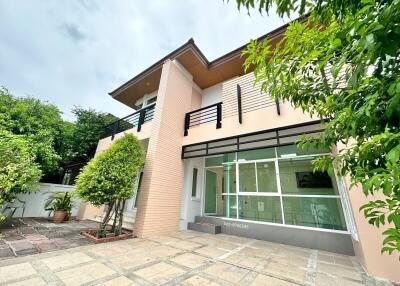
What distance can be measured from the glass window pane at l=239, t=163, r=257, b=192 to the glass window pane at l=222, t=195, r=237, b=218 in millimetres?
522

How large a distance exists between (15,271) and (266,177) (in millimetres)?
5973

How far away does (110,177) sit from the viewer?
15.2 feet

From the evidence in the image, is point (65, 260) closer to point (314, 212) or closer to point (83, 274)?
point (83, 274)

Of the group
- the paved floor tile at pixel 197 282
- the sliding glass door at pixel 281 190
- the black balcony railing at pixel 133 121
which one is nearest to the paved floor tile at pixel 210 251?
the paved floor tile at pixel 197 282

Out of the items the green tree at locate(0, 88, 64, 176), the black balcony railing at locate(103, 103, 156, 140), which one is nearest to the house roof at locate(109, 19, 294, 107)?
the black balcony railing at locate(103, 103, 156, 140)

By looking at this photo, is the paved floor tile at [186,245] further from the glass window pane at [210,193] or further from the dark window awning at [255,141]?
the dark window awning at [255,141]

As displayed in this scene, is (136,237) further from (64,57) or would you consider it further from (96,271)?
(64,57)

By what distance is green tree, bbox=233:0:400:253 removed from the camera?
76cm

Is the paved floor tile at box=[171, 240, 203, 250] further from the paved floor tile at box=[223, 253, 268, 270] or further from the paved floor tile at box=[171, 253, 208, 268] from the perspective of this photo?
the paved floor tile at box=[223, 253, 268, 270]

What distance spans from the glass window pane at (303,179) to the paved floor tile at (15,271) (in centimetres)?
586

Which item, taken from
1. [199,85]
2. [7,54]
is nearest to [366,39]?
[199,85]

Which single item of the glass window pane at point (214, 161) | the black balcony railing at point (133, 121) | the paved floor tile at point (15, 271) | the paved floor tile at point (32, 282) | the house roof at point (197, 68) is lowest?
the paved floor tile at point (32, 282)

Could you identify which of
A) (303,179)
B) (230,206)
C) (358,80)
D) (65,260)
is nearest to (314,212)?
(303,179)

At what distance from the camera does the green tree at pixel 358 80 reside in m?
0.76
